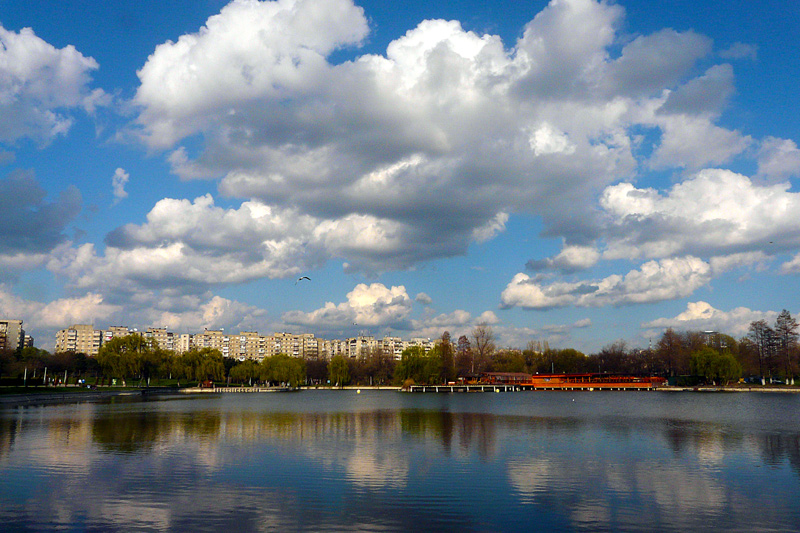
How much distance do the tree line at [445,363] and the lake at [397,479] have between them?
87899mm

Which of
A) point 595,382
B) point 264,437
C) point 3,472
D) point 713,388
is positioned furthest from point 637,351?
point 3,472

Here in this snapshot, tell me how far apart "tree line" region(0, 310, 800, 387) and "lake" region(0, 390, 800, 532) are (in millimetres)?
87899

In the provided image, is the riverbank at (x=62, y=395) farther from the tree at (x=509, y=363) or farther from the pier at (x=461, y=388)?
the tree at (x=509, y=363)

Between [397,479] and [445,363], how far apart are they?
119993 millimetres

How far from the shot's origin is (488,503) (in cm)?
1823

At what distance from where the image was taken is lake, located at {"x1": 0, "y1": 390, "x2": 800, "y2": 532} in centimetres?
1631

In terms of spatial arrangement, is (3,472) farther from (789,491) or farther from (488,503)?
(789,491)

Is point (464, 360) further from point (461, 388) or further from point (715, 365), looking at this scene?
point (715, 365)

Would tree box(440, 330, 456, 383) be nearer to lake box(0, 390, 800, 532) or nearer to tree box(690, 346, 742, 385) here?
tree box(690, 346, 742, 385)

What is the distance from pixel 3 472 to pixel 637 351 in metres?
198

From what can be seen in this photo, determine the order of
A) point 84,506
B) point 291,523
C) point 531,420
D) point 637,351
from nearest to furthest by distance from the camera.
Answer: point 291,523 < point 84,506 < point 531,420 < point 637,351

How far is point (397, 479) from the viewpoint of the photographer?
864 inches

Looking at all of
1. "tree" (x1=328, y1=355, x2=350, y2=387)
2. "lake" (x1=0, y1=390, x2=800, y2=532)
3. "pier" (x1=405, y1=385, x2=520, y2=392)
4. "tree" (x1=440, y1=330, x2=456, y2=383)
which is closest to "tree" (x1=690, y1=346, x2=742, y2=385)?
"pier" (x1=405, y1=385, x2=520, y2=392)

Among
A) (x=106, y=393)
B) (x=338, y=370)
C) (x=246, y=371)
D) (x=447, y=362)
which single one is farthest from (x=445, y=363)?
(x=106, y=393)
